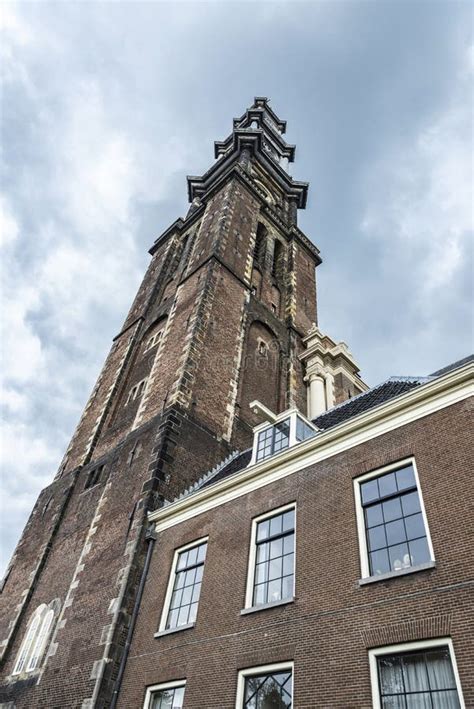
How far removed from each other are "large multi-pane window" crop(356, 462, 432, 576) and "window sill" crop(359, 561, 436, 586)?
8 centimetres

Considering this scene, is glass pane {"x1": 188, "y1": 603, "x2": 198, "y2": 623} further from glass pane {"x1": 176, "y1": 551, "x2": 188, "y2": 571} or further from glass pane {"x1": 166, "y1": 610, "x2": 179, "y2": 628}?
glass pane {"x1": 176, "y1": 551, "x2": 188, "y2": 571}

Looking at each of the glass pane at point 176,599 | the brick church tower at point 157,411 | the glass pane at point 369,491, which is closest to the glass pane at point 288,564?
the glass pane at point 369,491

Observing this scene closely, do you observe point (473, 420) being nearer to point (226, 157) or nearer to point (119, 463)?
point (119, 463)

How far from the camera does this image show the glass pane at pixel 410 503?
944 centimetres

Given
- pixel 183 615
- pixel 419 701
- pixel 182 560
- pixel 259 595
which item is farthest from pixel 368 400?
pixel 419 701

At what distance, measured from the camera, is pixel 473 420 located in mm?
9633

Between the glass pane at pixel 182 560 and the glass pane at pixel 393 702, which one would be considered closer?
the glass pane at pixel 393 702

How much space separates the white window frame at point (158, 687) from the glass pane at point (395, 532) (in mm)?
5097

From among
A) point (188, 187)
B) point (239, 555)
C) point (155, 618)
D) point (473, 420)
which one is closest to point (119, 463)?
point (155, 618)

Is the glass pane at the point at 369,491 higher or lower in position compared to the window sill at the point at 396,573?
higher

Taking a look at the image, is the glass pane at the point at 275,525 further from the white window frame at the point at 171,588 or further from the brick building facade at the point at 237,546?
the white window frame at the point at 171,588

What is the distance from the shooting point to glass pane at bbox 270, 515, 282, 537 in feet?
37.6

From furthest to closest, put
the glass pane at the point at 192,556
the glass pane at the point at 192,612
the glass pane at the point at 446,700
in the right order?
the glass pane at the point at 192,556, the glass pane at the point at 192,612, the glass pane at the point at 446,700

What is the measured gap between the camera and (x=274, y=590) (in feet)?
34.7
